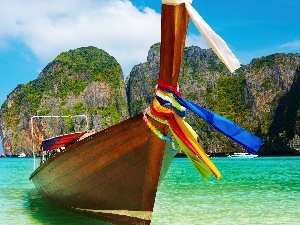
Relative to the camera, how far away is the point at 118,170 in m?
5.26

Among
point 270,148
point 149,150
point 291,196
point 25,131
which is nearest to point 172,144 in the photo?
point 149,150

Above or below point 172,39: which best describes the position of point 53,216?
below

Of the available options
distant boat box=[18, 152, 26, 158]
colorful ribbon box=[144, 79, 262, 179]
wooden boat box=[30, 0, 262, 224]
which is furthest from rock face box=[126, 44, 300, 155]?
colorful ribbon box=[144, 79, 262, 179]

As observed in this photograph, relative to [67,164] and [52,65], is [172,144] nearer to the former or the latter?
[67,164]

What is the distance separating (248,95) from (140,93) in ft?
99.7

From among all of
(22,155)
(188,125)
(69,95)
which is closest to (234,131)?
(188,125)

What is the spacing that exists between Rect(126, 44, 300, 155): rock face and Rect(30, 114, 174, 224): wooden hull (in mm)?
71096

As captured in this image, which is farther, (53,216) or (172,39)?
(53,216)

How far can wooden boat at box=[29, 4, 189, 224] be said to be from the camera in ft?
14.6

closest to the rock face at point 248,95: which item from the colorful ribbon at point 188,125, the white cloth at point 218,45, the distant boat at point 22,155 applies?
the distant boat at point 22,155

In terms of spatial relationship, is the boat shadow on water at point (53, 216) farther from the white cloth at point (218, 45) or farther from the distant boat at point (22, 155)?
the distant boat at point (22, 155)

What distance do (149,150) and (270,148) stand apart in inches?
3068

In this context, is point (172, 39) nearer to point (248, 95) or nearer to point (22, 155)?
point (248, 95)

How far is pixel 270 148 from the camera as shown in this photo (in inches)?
3118
